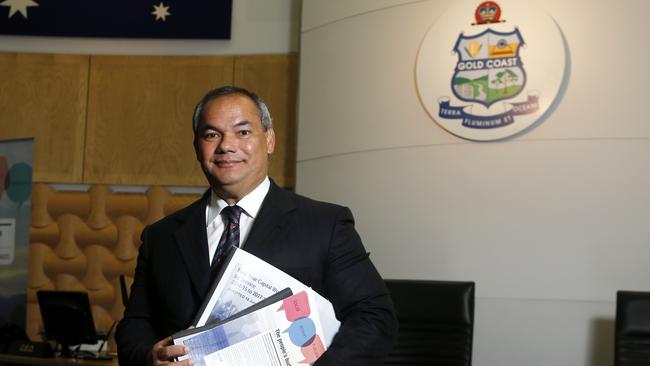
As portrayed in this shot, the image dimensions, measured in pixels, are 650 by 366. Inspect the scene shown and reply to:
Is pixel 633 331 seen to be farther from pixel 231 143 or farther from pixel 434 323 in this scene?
pixel 231 143

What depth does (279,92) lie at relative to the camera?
19.2 ft

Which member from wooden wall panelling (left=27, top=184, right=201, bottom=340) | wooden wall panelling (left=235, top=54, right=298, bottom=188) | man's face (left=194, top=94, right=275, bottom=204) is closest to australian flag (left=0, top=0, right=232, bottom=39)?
wooden wall panelling (left=235, top=54, right=298, bottom=188)

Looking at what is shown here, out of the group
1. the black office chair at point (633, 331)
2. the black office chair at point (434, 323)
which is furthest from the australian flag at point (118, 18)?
the black office chair at point (633, 331)

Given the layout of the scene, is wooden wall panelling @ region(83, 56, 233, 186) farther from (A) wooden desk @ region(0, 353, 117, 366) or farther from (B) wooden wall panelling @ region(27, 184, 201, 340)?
(A) wooden desk @ region(0, 353, 117, 366)

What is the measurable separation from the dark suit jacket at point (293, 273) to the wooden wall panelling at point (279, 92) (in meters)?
3.73

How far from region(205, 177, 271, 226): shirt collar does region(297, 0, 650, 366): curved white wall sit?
242cm

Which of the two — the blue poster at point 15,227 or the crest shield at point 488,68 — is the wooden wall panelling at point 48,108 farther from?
the crest shield at point 488,68

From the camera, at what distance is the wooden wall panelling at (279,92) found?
579cm

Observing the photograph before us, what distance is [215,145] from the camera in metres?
2.00

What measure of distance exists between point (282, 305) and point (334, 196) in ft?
10.1

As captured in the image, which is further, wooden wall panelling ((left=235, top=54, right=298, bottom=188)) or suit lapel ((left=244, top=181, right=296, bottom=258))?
wooden wall panelling ((left=235, top=54, right=298, bottom=188))

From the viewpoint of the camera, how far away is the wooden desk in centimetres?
409

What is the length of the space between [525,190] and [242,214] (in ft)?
8.27

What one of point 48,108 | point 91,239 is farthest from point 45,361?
point 48,108
